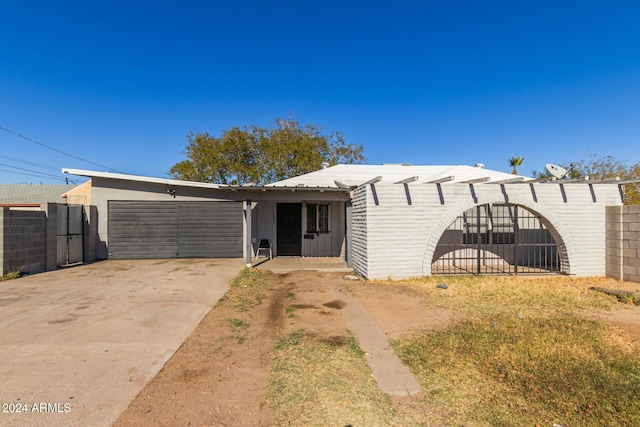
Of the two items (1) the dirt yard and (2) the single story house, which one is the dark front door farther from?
(1) the dirt yard

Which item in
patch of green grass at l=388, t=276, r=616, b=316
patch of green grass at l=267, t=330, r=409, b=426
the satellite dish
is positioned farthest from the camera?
the satellite dish

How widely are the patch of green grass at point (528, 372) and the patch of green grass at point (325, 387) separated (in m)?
0.54

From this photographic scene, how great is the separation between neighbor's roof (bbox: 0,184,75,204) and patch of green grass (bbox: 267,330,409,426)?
31265mm

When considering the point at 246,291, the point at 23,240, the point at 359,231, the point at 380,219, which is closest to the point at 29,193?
the point at 23,240

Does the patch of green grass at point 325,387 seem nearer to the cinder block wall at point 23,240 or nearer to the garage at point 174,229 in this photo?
the cinder block wall at point 23,240

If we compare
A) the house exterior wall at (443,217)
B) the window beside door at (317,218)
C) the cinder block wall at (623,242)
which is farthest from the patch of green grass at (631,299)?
the window beside door at (317,218)

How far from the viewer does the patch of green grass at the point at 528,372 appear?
100 inches

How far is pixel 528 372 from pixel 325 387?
7.05 ft

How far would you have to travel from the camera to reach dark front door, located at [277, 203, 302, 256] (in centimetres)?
1206

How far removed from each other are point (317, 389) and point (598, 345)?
3.70 meters

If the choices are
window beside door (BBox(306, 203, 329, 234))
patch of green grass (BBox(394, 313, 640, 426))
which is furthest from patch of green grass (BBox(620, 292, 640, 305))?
window beside door (BBox(306, 203, 329, 234))

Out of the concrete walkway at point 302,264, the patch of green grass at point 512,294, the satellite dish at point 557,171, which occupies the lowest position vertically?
the patch of green grass at point 512,294

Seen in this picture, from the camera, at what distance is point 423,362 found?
11.3ft

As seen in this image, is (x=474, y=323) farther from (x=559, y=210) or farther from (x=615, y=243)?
(x=615, y=243)
